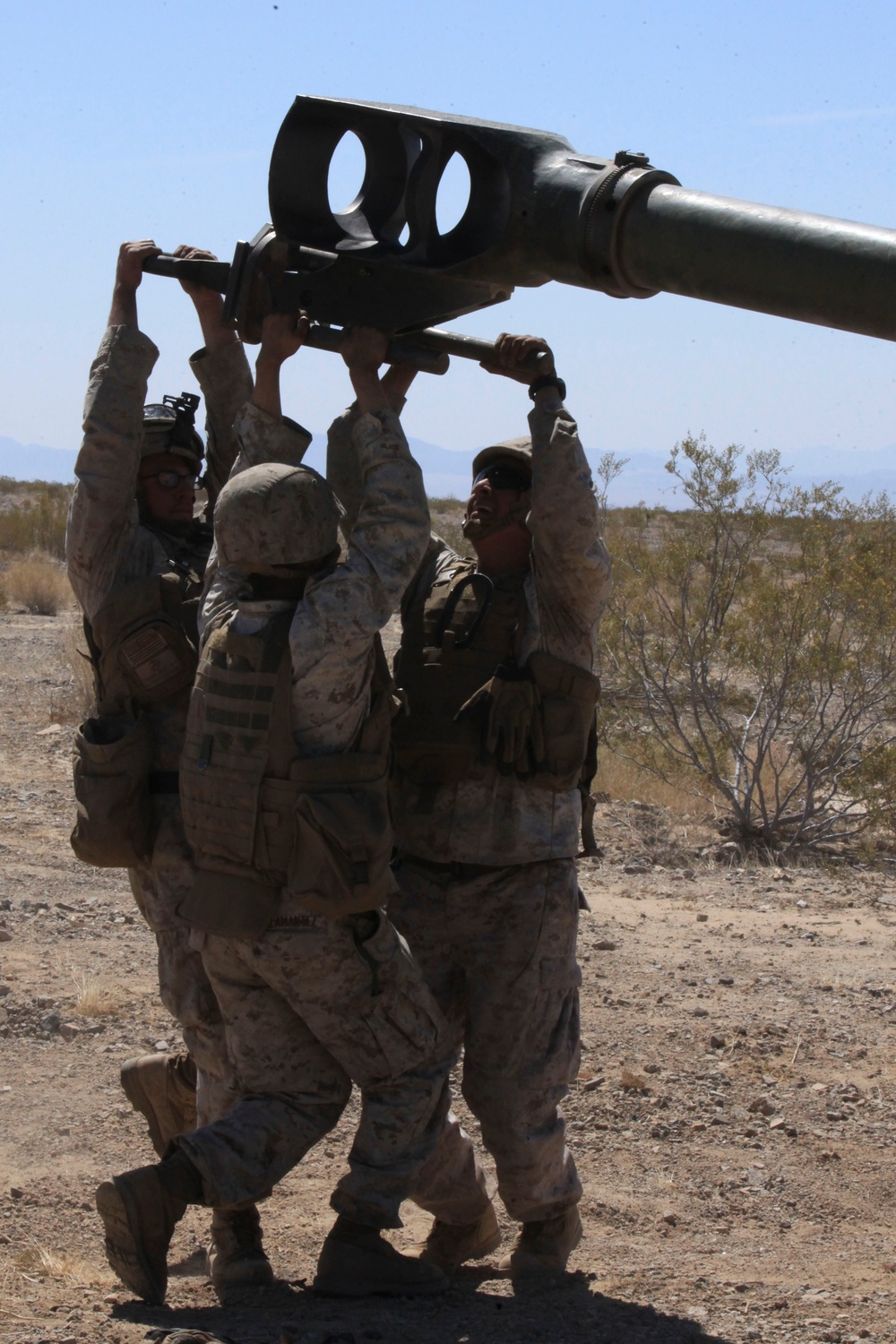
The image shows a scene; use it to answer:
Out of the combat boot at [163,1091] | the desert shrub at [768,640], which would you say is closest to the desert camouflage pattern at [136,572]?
the combat boot at [163,1091]

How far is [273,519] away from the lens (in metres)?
3.46

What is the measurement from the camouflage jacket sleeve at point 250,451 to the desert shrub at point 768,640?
6320 millimetres

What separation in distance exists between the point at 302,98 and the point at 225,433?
124 centimetres

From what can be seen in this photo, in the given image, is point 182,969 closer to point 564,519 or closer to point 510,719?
point 510,719

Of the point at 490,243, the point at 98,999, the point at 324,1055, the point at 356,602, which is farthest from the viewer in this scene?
the point at 98,999

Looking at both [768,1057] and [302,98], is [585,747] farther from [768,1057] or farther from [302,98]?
[768,1057]

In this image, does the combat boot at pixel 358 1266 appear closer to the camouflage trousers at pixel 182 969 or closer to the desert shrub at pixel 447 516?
the camouflage trousers at pixel 182 969

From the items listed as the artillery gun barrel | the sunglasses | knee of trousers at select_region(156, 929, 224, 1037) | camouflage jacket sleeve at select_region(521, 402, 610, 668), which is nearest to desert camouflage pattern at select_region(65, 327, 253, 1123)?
knee of trousers at select_region(156, 929, 224, 1037)

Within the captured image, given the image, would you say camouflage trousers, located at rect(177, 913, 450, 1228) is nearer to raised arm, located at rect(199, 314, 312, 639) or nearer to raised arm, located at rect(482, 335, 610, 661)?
raised arm, located at rect(199, 314, 312, 639)

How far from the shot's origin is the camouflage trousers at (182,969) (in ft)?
13.1

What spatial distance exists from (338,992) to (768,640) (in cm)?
738

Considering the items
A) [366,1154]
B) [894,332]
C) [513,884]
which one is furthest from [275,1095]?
[894,332]

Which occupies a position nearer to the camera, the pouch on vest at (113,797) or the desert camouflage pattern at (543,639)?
the desert camouflage pattern at (543,639)

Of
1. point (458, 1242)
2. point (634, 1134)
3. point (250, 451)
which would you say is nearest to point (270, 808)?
point (250, 451)
